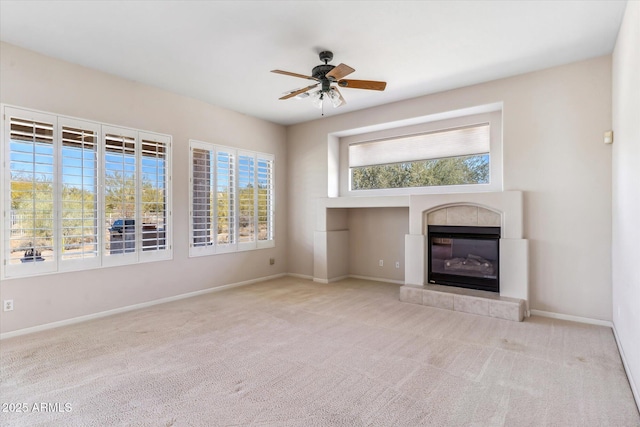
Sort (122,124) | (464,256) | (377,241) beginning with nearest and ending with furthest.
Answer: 1. (122,124)
2. (464,256)
3. (377,241)

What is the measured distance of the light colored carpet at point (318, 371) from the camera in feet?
7.16

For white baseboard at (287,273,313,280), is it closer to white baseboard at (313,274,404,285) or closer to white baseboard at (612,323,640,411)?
white baseboard at (313,274,404,285)

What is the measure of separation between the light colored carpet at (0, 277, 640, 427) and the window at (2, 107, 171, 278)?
846mm

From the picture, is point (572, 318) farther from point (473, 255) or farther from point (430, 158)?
point (430, 158)

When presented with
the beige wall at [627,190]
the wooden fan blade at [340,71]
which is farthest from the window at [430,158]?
the wooden fan blade at [340,71]

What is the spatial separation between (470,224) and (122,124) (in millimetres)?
4883

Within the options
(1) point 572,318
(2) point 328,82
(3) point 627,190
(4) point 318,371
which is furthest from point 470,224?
(4) point 318,371

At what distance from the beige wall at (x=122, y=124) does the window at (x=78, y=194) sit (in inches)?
5.7

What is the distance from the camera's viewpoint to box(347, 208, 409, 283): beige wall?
19.4 ft

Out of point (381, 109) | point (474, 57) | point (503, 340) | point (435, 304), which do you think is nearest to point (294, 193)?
point (381, 109)

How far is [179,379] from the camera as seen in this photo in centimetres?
264

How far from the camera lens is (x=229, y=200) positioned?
223 inches

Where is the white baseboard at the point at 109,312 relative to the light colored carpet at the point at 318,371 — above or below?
above

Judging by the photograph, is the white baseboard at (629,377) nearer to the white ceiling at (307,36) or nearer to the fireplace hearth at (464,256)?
the fireplace hearth at (464,256)
